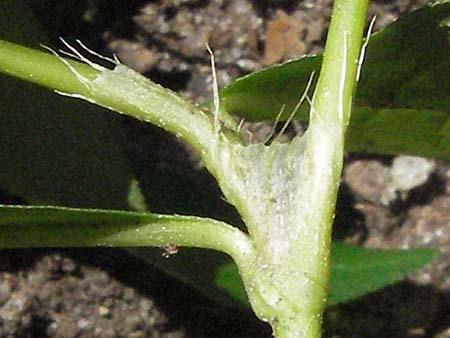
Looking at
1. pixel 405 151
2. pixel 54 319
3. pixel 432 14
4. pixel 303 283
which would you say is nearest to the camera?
pixel 303 283

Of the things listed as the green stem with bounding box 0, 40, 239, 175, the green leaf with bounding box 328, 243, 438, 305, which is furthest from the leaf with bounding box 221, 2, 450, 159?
the green leaf with bounding box 328, 243, 438, 305

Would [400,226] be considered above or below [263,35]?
below

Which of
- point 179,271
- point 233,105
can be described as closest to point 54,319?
point 179,271

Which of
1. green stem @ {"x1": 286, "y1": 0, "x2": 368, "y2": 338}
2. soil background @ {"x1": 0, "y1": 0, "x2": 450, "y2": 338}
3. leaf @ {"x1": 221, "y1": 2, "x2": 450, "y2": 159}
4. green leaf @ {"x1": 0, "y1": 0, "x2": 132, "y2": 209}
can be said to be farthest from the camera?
soil background @ {"x1": 0, "y1": 0, "x2": 450, "y2": 338}

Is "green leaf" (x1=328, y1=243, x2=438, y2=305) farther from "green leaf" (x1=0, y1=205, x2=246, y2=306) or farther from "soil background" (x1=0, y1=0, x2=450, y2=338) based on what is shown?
"green leaf" (x1=0, y1=205, x2=246, y2=306)

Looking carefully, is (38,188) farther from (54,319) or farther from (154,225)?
(154,225)

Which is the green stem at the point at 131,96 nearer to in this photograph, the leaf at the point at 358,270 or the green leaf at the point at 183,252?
the green leaf at the point at 183,252
